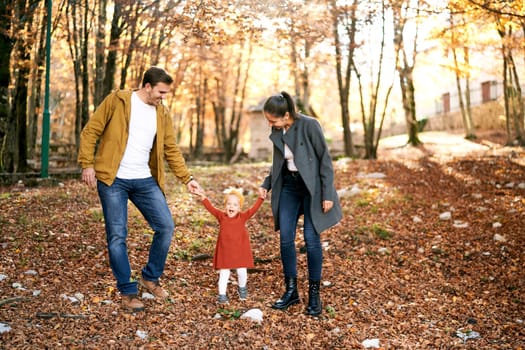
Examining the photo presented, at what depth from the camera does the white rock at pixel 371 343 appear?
452cm

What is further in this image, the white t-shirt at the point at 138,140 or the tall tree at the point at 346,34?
the tall tree at the point at 346,34

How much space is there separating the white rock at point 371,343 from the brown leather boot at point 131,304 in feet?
6.62

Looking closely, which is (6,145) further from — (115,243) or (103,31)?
(115,243)

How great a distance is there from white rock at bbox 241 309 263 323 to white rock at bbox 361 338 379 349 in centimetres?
95

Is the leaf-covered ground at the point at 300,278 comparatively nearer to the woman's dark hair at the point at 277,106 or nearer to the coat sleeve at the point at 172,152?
the coat sleeve at the point at 172,152

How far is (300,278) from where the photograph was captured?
6180 millimetres

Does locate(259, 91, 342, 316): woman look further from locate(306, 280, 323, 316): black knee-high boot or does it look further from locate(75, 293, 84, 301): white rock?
locate(75, 293, 84, 301): white rock

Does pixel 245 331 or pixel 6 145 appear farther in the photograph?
pixel 6 145

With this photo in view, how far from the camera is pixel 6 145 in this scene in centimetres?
1217

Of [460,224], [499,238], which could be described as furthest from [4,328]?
[460,224]

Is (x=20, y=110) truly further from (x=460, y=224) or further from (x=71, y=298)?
(x=460, y=224)

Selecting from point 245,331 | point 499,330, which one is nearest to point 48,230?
point 245,331

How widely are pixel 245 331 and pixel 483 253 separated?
392 centimetres

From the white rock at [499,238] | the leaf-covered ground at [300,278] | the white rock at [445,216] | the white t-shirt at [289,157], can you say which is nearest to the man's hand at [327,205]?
the white t-shirt at [289,157]
